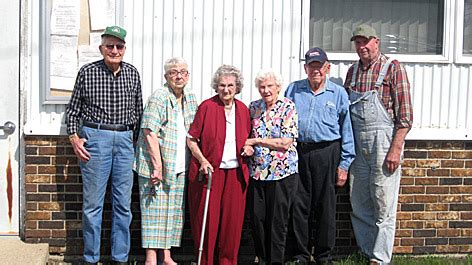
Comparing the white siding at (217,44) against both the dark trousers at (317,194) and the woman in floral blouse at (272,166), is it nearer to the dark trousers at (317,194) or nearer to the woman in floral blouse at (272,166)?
the woman in floral blouse at (272,166)

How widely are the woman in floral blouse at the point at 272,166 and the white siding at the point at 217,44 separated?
24.4 inches

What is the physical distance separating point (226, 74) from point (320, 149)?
1.05 metres

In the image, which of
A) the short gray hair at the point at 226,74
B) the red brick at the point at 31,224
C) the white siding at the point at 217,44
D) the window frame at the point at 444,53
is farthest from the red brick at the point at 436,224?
the red brick at the point at 31,224

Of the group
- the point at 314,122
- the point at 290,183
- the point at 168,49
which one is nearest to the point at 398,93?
the point at 314,122

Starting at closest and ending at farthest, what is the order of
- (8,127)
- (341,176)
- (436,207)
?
(341,176) < (8,127) < (436,207)

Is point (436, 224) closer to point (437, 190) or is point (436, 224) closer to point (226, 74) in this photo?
point (437, 190)

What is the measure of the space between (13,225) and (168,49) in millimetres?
2127

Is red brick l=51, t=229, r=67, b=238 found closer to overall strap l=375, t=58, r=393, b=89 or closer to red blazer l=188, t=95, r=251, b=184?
red blazer l=188, t=95, r=251, b=184

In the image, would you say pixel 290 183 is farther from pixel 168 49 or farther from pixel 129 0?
pixel 129 0

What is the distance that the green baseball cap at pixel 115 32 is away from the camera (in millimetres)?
5773

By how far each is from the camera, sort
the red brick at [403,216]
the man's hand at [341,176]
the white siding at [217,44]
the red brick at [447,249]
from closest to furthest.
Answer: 1. the man's hand at [341,176]
2. the white siding at [217,44]
3. the red brick at [403,216]
4. the red brick at [447,249]

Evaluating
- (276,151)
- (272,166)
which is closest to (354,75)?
(276,151)

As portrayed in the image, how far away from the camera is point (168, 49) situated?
638cm

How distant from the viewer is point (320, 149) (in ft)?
19.8
